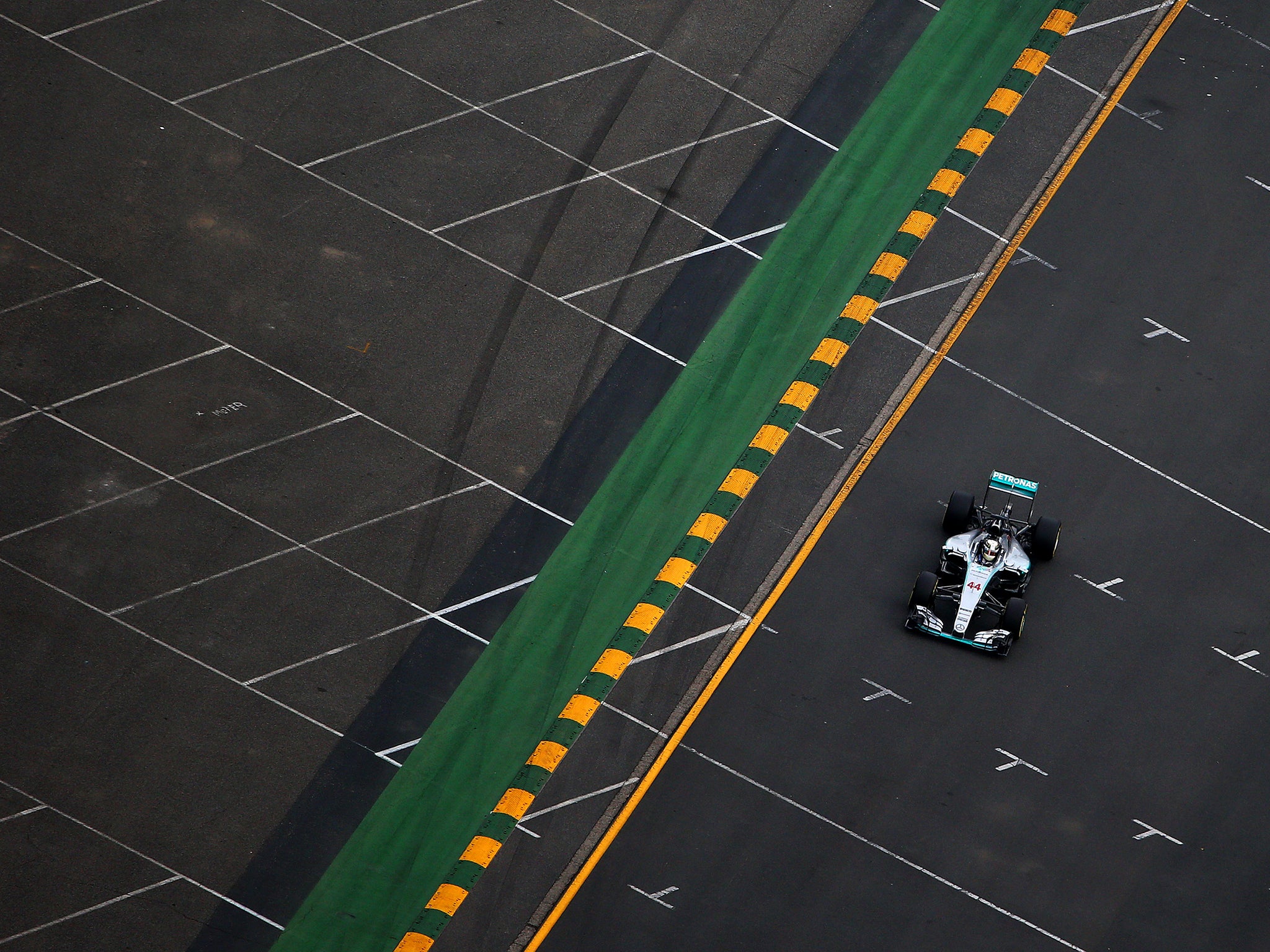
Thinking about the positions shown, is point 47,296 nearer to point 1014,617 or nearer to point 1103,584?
point 1014,617

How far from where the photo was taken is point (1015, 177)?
3875 centimetres

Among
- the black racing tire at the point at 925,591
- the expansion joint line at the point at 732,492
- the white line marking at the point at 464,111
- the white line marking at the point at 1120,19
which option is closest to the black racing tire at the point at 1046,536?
the black racing tire at the point at 925,591

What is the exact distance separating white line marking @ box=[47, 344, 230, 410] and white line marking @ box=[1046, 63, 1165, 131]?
17.4 m

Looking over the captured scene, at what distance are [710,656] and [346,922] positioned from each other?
733cm

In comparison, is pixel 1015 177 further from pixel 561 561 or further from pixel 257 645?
pixel 257 645

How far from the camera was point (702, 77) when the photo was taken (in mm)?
39812

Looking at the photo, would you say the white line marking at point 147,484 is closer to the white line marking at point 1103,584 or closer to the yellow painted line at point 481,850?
the yellow painted line at point 481,850

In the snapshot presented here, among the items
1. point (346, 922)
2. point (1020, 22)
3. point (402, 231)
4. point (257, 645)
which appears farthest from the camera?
point (1020, 22)

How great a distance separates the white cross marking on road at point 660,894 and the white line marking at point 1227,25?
21973 millimetres

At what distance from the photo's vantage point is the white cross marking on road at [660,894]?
100 feet

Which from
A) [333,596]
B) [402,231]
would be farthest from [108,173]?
[333,596]

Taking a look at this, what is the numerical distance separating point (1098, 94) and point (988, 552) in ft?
38.6

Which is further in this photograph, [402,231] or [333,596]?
[402,231]

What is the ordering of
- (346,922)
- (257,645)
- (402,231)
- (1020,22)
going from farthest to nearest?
(1020,22), (402,231), (257,645), (346,922)
